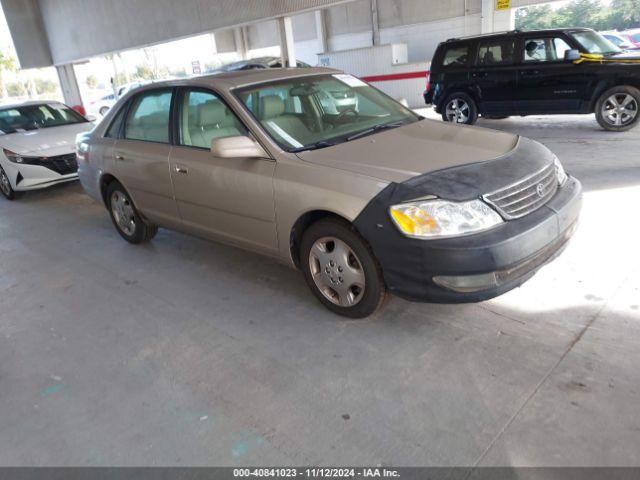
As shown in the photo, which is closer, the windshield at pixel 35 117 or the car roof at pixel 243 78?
the car roof at pixel 243 78

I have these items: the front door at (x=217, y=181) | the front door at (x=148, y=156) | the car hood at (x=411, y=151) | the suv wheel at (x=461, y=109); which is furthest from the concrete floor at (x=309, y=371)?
the suv wheel at (x=461, y=109)

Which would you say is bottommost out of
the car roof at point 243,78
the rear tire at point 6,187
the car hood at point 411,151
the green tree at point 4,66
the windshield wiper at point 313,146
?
the rear tire at point 6,187

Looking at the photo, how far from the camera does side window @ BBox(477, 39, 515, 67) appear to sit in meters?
8.85

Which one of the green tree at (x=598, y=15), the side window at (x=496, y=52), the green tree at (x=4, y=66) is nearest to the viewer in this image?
the side window at (x=496, y=52)

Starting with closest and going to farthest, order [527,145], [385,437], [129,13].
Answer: [385,437]
[527,145]
[129,13]

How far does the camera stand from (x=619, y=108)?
26.1ft

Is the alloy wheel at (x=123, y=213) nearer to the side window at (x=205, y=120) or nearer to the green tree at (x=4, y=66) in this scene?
the side window at (x=205, y=120)

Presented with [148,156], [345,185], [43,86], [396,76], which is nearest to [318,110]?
[345,185]

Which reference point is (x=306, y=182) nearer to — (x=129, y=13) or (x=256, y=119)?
(x=256, y=119)

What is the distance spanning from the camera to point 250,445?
234 centimetres

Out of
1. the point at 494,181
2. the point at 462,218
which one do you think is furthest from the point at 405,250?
the point at 494,181

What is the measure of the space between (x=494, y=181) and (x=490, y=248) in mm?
434

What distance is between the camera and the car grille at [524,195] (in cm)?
274

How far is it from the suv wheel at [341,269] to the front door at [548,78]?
7041mm
